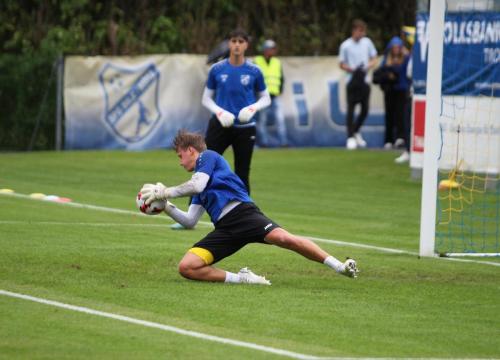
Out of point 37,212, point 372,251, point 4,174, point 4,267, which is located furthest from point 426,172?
point 4,174

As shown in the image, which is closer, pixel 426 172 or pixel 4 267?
pixel 4 267

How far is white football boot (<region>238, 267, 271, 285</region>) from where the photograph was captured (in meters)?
10.8

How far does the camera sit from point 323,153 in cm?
2628

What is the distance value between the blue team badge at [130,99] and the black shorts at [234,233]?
50.3 feet

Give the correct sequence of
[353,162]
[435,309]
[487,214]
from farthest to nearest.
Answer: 1. [353,162]
2. [487,214]
3. [435,309]

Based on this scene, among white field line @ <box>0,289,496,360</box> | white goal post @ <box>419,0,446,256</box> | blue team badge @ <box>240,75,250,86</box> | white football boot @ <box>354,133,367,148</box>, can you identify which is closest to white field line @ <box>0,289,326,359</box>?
white field line @ <box>0,289,496,360</box>

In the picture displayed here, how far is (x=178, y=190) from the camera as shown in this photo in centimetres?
1051

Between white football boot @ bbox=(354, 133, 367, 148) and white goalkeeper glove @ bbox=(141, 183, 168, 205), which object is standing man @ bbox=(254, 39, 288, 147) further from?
white goalkeeper glove @ bbox=(141, 183, 168, 205)

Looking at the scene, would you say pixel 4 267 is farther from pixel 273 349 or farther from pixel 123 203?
pixel 123 203

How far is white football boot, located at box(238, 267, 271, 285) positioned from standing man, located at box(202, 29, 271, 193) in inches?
169

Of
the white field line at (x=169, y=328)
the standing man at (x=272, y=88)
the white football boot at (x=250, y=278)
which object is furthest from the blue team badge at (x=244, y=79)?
the standing man at (x=272, y=88)

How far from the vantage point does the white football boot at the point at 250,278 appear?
10.8 meters

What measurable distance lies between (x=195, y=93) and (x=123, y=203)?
9296 millimetres

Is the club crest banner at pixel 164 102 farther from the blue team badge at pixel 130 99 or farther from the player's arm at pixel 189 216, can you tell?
the player's arm at pixel 189 216
